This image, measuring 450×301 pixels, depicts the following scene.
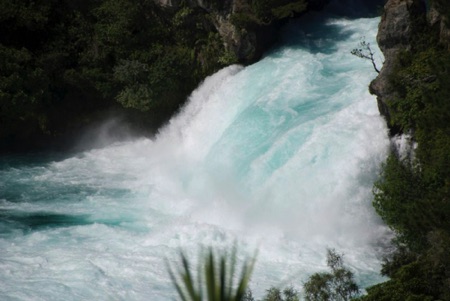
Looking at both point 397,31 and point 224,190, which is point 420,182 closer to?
point 397,31

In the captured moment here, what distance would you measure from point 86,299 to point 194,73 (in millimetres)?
13735

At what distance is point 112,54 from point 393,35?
42.6ft

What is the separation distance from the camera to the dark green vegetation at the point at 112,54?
87.8 ft

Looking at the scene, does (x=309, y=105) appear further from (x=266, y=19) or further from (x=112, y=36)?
(x=112, y=36)

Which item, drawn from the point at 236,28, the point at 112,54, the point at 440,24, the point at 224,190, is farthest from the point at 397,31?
the point at 112,54

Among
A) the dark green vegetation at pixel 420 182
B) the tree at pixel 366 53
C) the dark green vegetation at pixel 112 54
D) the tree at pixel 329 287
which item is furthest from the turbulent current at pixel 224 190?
the tree at pixel 329 287

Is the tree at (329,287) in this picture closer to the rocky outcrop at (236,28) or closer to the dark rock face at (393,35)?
the dark rock face at (393,35)

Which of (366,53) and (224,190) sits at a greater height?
(366,53)

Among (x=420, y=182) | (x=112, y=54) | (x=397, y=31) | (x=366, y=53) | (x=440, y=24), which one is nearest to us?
(x=420, y=182)

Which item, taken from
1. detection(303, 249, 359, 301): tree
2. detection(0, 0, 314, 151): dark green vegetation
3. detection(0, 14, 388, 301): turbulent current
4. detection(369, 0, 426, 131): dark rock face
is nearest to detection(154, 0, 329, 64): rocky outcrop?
detection(0, 0, 314, 151): dark green vegetation

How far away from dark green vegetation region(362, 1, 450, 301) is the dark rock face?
0.72 feet

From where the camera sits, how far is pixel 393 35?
1895 cm

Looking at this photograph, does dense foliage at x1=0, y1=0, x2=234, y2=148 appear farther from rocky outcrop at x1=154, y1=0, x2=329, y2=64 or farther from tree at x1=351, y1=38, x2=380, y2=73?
tree at x1=351, y1=38, x2=380, y2=73

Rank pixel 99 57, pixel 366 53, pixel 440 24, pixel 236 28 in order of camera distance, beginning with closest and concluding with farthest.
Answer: pixel 440 24, pixel 366 53, pixel 236 28, pixel 99 57
